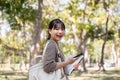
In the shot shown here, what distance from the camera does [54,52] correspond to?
3.44 m

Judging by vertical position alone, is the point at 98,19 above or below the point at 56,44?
below

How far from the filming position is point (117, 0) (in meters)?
34.7

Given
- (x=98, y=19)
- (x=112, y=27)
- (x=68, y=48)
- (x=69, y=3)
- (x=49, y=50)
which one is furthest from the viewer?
Result: (x=68, y=48)

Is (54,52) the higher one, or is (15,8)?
(54,52)

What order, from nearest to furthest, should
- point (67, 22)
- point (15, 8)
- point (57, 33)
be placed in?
point (57, 33) < point (15, 8) < point (67, 22)

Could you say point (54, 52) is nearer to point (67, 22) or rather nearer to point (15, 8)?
point (15, 8)

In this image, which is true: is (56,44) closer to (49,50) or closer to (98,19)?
(49,50)

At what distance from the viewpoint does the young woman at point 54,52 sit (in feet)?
11.2

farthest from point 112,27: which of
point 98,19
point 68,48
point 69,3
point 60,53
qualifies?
point 60,53

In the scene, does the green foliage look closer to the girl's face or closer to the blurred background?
the blurred background

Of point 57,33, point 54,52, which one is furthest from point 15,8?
point 54,52

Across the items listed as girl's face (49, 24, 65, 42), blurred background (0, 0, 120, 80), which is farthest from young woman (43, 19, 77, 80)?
blurred background (0, 0, 120, 80)

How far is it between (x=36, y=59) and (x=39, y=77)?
0.18 m

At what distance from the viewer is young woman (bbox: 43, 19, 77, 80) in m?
3.41
